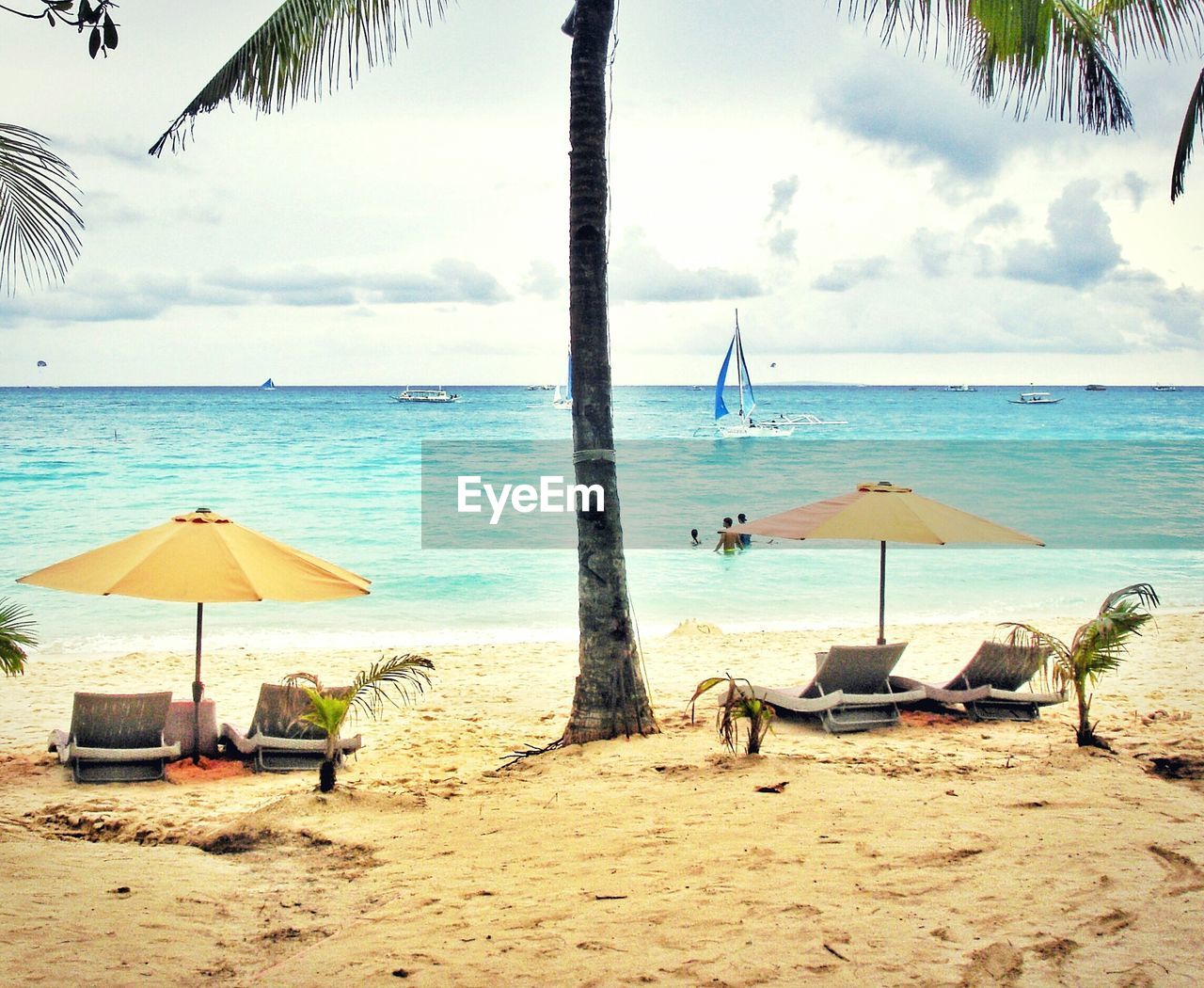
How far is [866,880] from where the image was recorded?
424 cm

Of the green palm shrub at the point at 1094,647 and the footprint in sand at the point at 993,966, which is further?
the green palm shrub at the point at 1094,647

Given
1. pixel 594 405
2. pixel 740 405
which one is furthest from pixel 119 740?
pixel 740 405

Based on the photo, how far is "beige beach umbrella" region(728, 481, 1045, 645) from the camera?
7.54 m

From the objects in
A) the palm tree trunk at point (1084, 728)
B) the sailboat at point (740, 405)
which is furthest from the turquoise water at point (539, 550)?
the palm tree trunk at point (1084, 728)

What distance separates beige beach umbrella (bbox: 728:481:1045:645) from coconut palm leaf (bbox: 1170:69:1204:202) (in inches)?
154

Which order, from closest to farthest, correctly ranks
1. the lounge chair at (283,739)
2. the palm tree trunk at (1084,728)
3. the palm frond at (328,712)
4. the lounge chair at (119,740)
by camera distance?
the palm frond at (328,712), the palm tree trunk at (1084,728), the lounge chair at (119,740), the lounge chair at (283,739)

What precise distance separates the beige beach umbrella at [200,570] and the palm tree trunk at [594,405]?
1.52 meters

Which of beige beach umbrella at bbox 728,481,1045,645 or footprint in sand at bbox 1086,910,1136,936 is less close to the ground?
beige beach umbrella at bbox 728,481,1045,645

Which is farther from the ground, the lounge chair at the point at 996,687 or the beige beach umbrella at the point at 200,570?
the beige beach umbrella at the point at 200,570

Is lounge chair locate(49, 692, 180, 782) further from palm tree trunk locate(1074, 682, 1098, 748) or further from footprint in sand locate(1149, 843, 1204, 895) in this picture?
palm tree trunk locate(1074, 682, 1098, 748)

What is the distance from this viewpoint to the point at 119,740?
22.1 feet

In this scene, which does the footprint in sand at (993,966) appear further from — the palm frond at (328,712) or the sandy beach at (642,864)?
the palm frond at (328,712)

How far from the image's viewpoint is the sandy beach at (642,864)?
362 cm

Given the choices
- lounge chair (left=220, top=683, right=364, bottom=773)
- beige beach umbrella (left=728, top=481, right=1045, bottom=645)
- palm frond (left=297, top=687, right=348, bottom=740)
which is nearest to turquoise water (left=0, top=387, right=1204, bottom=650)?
lounge chair (left=220, top=683, right=364, bottom=773)
